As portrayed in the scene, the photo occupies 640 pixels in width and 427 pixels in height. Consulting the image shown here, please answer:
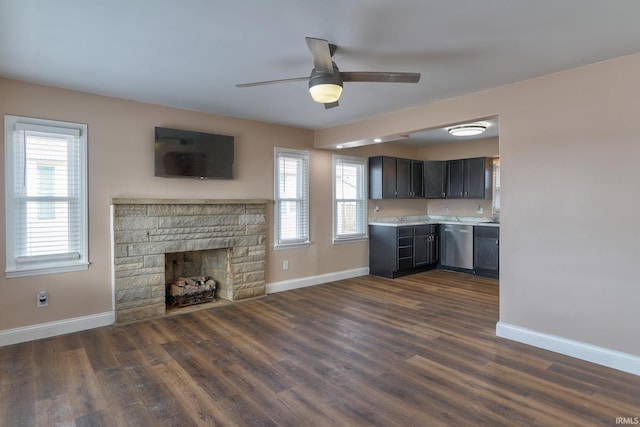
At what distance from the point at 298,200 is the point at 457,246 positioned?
10.7 ft

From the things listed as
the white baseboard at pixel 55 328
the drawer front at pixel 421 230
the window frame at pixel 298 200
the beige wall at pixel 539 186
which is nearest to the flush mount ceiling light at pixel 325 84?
the beige wall at pixel 539 186

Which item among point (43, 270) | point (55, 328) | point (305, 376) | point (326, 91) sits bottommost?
point (305, 376)

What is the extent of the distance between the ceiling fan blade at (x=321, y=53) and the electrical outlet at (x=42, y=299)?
344 cm

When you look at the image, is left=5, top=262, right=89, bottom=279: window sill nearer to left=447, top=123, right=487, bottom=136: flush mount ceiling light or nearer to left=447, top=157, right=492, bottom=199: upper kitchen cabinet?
left=447, top=123, right=487, bottom=136: flush mount ceiling light

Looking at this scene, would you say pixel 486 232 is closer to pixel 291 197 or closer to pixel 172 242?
pixel 291 197

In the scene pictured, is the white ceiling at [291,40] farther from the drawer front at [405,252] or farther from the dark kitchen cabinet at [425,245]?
the dark kitchen cabinet at [425,245]

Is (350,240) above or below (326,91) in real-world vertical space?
below

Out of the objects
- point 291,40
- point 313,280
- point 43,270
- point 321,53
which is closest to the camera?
point 321,53

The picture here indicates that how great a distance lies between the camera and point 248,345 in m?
3.34

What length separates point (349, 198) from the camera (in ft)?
20.6

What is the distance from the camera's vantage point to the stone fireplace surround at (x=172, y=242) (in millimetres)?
3902

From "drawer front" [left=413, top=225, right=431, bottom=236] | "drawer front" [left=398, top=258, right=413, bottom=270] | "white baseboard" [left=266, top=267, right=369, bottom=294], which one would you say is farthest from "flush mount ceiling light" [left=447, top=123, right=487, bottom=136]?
"white baseboard" [left=266, top=267, right=369, bottom=294]

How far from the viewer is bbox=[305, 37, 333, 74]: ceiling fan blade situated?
2055 mm

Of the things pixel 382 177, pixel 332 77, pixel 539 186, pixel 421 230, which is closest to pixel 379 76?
pixel 332 77
